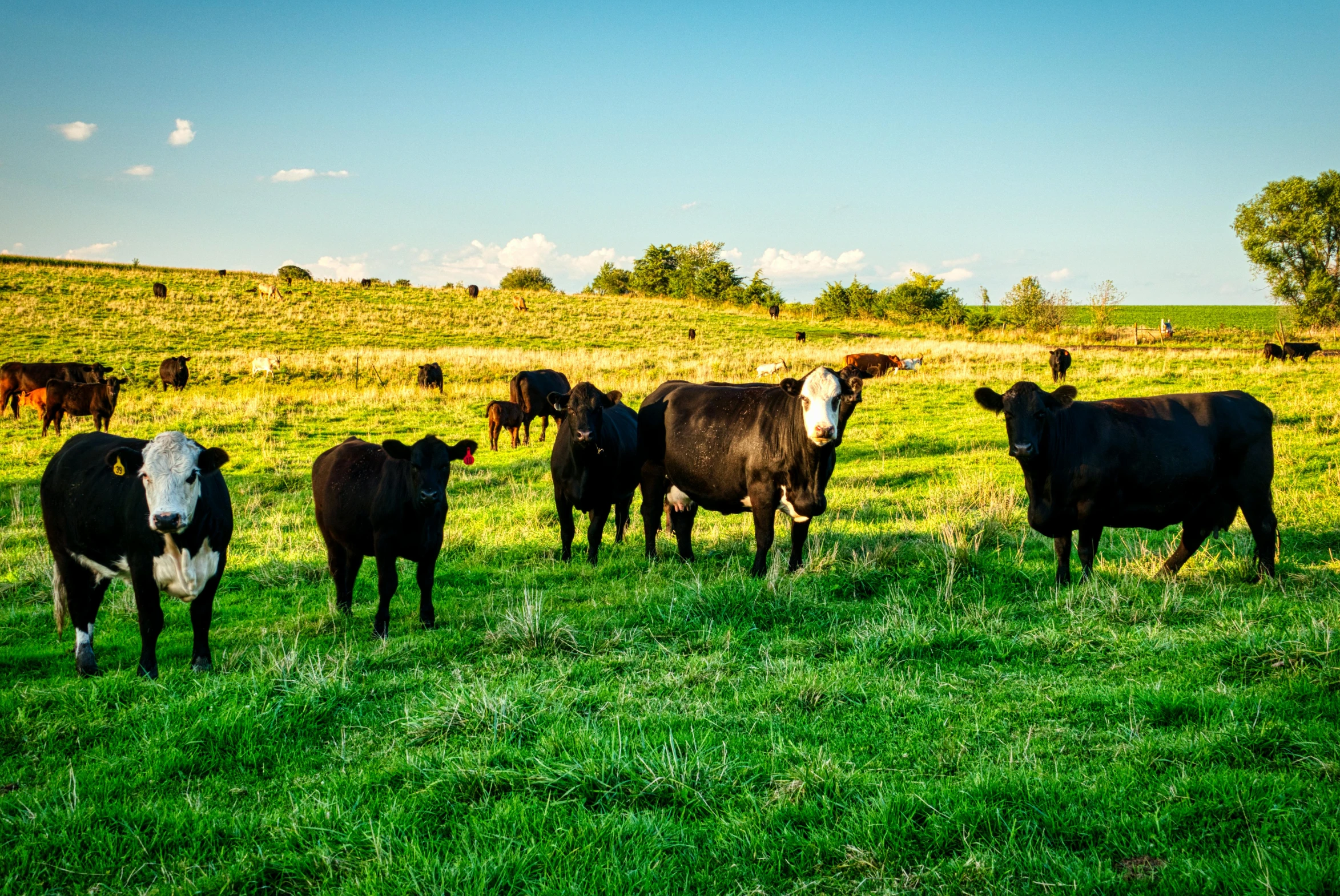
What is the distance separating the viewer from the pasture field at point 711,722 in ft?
11.4

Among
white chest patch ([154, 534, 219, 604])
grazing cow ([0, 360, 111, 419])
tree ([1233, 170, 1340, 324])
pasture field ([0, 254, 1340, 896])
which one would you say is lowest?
pasture field ([0, 254, 1340, 896])

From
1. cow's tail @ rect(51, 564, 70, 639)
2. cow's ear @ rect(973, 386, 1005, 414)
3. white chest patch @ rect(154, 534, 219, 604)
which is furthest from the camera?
cow's ear @ rect(973, 386, 1005, 414)

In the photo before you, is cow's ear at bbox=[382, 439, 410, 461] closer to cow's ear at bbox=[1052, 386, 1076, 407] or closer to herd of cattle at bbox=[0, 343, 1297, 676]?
herd of cattle at bbox=[0, 343, 1297, 676]

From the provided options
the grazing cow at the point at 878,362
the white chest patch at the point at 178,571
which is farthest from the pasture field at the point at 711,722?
the grazing cow at the point at 878,362

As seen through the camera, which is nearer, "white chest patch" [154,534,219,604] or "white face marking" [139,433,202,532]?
"white face marking" [139,433,202,532]

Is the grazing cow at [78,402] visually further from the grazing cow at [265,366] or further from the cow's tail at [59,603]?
the cow's tail at [59,603]

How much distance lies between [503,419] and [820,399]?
39.0ft

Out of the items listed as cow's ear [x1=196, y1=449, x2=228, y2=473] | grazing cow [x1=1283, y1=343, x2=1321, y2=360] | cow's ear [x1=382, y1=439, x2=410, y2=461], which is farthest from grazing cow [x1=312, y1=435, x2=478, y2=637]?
grazing cow [x1=1283, y1=343, x2=1321, y2=360]

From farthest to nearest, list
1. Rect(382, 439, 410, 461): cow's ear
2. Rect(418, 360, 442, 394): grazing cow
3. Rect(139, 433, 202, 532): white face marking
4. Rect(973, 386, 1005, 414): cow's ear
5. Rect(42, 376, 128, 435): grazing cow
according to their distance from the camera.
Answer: Rect(418, 360, 442, 394): grazing cow → Rect(42, 376, 128, 435): grazing cow → Rect(973, 386, 1005, 414): cow's ear → Rect(382, 439, 410, 461): cow's ear → Rect(139, 433, 202, 532): white face marking

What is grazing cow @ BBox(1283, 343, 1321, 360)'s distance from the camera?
3244cm

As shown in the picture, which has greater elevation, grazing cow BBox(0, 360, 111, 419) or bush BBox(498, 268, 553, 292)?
bush BBox(498, 268, 553, 292)

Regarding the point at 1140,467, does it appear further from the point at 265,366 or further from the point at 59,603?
the point at 265,366

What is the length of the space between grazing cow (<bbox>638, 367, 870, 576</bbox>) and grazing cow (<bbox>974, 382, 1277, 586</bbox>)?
160 centimetres

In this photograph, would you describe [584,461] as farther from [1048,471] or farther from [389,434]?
[389,434]
